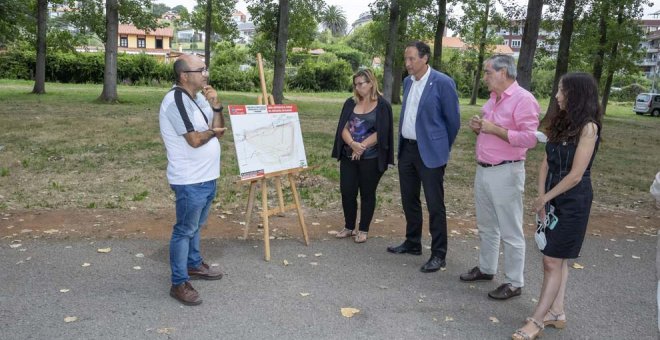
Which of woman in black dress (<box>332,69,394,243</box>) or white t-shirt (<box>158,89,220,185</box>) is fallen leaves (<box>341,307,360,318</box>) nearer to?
white t-shirt (<box>158,89,220,185</box>)

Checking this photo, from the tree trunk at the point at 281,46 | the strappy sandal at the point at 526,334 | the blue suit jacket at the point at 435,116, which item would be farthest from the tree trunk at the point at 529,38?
the strappy sandal at the point at 526,334

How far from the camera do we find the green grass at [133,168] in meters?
7.49

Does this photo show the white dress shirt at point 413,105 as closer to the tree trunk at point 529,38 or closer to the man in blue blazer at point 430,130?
the man in blue blazer at point 430,130

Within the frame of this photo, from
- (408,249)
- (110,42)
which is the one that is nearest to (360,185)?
(408,249)

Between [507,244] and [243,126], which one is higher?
[243,126]

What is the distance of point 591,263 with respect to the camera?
547cm

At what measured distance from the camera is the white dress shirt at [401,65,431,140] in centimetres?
509

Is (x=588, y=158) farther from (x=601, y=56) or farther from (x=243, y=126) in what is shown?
(x=601, y=56)

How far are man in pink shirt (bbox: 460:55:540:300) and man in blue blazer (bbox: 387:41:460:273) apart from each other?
498 mm

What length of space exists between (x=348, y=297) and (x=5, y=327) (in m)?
2.41

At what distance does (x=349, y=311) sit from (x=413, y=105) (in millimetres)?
2018

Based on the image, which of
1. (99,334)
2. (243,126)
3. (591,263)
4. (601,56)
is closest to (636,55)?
(601,56)

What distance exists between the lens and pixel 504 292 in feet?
14.7

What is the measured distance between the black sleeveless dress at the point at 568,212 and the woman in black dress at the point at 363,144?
220 centimetres
